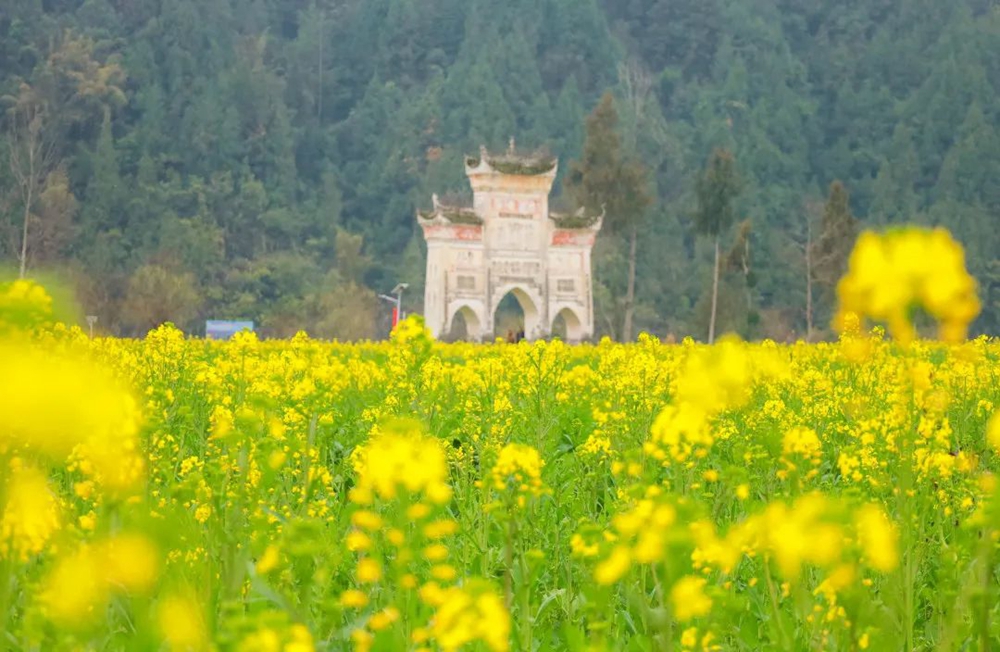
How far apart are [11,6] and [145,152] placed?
36.1ft

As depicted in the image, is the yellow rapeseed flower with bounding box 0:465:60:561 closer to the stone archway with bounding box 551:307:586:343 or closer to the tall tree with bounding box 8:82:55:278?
the stone archway with bounding box 551:307:586:343

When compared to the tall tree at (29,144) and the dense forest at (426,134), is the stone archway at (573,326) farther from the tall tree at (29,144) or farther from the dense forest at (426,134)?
the tall tree at (29,144)

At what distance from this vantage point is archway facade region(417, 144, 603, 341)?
36.7 meters

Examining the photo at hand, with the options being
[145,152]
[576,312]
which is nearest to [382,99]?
[145,152]

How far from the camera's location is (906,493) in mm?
2734

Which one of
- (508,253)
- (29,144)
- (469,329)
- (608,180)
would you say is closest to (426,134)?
(29,144)

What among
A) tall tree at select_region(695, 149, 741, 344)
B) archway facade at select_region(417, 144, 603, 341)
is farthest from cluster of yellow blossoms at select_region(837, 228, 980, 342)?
tall tree at select_region(695, 149, 741, 344)

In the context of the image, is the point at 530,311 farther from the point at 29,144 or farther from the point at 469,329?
the point at 29,144

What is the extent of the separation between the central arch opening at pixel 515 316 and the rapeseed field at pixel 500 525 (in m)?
24.1

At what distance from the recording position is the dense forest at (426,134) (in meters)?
53.2

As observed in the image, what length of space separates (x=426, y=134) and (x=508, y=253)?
33.5 metres

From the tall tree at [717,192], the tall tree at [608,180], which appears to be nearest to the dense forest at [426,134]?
the tall tree at [717,192]

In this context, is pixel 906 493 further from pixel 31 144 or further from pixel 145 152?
pixel 145 152

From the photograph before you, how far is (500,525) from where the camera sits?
394 cm
